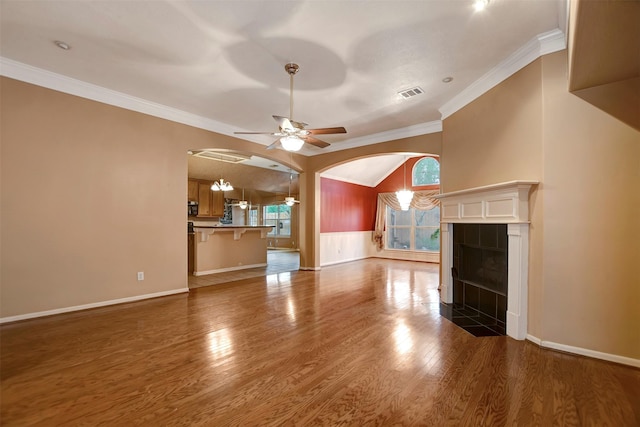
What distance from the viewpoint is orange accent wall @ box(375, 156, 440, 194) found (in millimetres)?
9185

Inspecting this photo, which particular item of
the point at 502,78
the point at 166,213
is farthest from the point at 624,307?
the point at 166,213

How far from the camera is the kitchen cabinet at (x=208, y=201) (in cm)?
946

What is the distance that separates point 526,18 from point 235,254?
22.8 feet

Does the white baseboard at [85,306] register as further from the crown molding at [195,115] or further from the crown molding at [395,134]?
the crown molding at [395,134]

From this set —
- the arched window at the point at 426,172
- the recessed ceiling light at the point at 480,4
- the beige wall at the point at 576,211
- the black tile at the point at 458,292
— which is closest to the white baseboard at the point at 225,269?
the black tile at the point at 458,292

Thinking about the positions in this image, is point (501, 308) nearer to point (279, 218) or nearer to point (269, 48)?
point (269, 48)

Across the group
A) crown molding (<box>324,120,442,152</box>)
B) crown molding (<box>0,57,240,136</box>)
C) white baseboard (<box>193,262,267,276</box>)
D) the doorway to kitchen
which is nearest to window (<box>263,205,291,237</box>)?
white baseboard (<box>193,262,267,276</box>)

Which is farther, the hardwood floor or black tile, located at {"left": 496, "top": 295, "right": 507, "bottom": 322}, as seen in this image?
black tile, located at {"left": 496, "top": 295, "right": 507, "bottom": 322}

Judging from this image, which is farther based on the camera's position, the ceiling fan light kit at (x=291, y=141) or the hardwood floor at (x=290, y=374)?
the ceiling fan light kit at (x=291, y=141)

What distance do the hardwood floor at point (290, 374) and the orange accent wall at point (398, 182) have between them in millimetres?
6073

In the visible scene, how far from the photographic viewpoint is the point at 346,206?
9188mm

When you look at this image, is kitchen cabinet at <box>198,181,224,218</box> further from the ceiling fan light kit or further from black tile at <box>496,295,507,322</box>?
black tile at <box>496,295,507,322</box>

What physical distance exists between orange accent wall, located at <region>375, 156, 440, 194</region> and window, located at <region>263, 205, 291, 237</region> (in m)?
5.16

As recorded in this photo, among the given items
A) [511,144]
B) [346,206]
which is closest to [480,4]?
[511,144]
